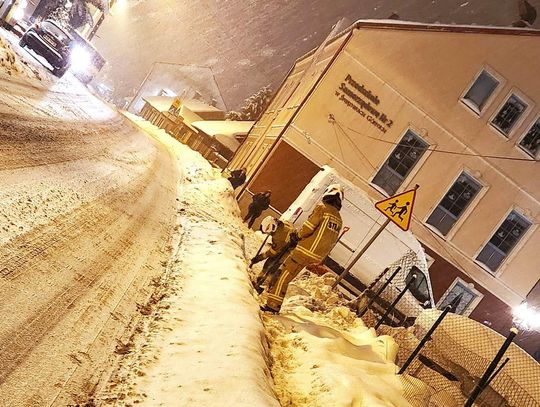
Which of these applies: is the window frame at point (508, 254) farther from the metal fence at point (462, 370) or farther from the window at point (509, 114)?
the metal fence at point (462, 370)

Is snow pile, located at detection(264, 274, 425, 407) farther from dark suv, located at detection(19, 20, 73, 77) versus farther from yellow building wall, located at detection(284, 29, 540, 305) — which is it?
dark suv, located at detection(19, 20, 73, 77)

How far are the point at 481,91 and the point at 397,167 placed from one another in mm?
4801

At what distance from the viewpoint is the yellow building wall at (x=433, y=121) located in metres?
18.6

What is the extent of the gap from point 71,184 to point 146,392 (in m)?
3.77

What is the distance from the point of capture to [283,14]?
70.3m

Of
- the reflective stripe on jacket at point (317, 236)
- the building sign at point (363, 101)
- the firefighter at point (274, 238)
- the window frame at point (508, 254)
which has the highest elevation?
the building sign at point (363, 101)

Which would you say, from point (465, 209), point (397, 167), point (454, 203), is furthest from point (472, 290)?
point (397, 167)

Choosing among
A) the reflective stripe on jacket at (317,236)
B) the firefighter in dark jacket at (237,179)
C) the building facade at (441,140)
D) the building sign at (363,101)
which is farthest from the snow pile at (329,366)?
the building sign at (363,101)

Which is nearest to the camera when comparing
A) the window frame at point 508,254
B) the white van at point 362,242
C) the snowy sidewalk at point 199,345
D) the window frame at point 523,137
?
the snowy sidewalk at point 199,345

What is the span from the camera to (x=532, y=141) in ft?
63.8

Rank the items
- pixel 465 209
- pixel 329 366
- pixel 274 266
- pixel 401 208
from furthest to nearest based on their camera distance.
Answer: pixel 465 209 → pixel 401 208 → pixel 274 266 → pixel 329 366

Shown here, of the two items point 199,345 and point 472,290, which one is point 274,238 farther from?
point 472,290

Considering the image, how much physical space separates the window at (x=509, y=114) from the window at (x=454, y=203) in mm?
2565

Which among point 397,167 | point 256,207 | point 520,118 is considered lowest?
point 256,207
